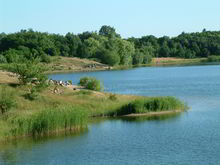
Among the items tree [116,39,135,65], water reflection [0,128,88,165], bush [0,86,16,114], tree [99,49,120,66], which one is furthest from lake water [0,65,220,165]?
tree [116,39,135,65]

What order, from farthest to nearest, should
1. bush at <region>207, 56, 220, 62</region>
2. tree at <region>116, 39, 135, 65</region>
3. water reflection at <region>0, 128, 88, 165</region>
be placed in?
1. bush at <region>207, 56, 220, 62</region>
2. tree at <region>116, 39, 135, 65</region>
3. water reflection at <region>0, 128, 88, 165</region>

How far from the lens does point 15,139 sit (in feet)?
116

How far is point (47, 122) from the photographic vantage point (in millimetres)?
36656

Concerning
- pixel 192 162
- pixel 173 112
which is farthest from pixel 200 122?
pixel 192 162

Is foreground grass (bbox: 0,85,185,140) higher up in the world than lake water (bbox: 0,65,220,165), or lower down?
higher up

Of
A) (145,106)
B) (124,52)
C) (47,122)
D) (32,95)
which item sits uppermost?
(124,52)

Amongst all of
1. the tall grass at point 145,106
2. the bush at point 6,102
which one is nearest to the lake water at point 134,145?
the tall grass at point 145,106

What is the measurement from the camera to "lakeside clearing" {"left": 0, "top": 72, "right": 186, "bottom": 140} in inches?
1417

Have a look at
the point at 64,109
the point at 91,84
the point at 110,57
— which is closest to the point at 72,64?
the point at 110,57

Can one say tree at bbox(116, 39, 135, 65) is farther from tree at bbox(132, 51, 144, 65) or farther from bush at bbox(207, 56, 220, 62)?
bush at bbox(207, 56, 220, 62)

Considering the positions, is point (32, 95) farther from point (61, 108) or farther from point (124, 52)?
point (124, 52)

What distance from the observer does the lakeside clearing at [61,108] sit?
118 ft

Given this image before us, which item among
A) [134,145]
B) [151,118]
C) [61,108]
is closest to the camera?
[134,145]

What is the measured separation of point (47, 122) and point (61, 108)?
243 centimetres
